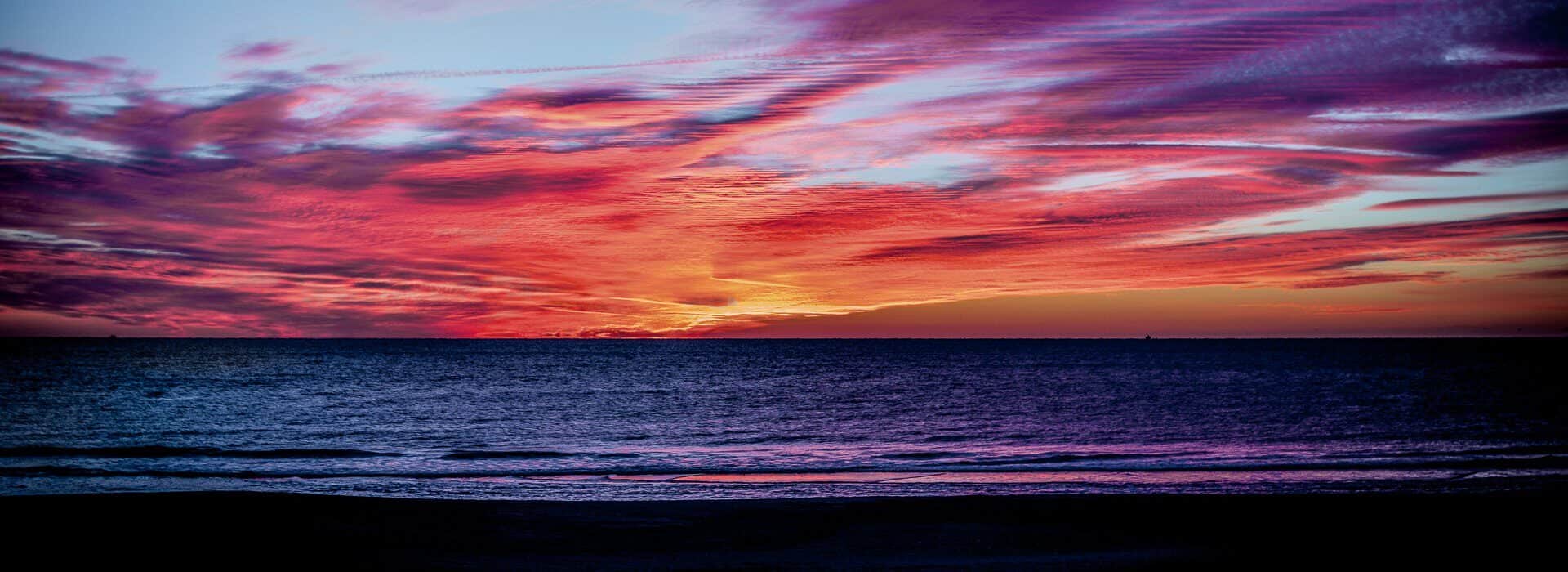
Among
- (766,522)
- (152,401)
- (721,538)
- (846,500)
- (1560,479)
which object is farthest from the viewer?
(152,401)

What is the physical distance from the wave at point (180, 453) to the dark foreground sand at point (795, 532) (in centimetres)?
1181

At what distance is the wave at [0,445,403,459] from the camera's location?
2989cm

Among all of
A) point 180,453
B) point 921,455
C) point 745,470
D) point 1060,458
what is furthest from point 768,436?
point 180,453

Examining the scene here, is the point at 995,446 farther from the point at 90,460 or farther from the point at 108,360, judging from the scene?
the point at 108,360

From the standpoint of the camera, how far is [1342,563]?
1390cm

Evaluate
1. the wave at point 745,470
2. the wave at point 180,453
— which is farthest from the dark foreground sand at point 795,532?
the wave at point 180,453

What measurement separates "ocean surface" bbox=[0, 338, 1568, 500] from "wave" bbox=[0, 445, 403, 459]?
0.16 m

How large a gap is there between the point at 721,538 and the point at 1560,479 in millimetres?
20859

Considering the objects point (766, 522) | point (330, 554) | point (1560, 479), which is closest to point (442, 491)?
point (330, 554)

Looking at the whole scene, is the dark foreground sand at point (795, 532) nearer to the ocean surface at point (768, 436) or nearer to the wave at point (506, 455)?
the ocean surface at point (768, 436)

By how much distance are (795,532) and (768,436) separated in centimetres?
2135

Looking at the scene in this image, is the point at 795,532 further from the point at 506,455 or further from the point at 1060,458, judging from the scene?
the point at 506,455

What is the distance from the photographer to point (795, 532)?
55.1 ft

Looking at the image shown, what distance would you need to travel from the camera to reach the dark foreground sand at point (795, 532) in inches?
563
